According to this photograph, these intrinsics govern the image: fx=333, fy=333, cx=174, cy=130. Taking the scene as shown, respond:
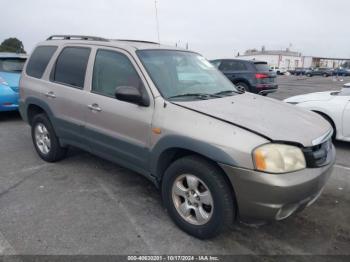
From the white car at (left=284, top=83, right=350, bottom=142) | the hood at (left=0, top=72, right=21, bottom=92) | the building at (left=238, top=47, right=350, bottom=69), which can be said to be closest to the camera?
the white car at (left=284, top=83, right=350, bottom=142)

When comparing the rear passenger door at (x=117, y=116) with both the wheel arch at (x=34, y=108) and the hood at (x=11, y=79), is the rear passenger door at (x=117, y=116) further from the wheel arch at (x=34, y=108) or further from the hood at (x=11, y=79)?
the hood at (x=11, y=79)

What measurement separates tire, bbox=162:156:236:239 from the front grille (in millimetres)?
713

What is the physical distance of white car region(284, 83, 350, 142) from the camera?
6.02 m

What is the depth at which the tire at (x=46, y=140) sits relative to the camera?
4840mm

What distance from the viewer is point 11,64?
27.5 ft

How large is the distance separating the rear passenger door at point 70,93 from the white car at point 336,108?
14.5ft

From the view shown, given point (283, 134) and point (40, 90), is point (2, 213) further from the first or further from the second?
point (283, 134)

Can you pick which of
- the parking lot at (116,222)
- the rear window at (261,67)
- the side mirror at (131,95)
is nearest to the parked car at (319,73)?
the rear window at (261,67)

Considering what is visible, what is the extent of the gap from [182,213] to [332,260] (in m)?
1.36

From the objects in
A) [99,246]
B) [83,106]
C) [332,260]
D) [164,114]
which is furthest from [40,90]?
[332,260]

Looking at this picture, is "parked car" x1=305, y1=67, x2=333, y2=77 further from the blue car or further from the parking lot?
the parking lot

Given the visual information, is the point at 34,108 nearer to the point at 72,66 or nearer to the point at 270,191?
the point at 72,66

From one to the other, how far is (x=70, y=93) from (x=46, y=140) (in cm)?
112

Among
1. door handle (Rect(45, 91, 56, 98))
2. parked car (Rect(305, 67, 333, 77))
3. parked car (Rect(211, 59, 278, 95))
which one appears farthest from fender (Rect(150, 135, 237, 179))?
parked car (Rect(305, 67, 333, 77))
